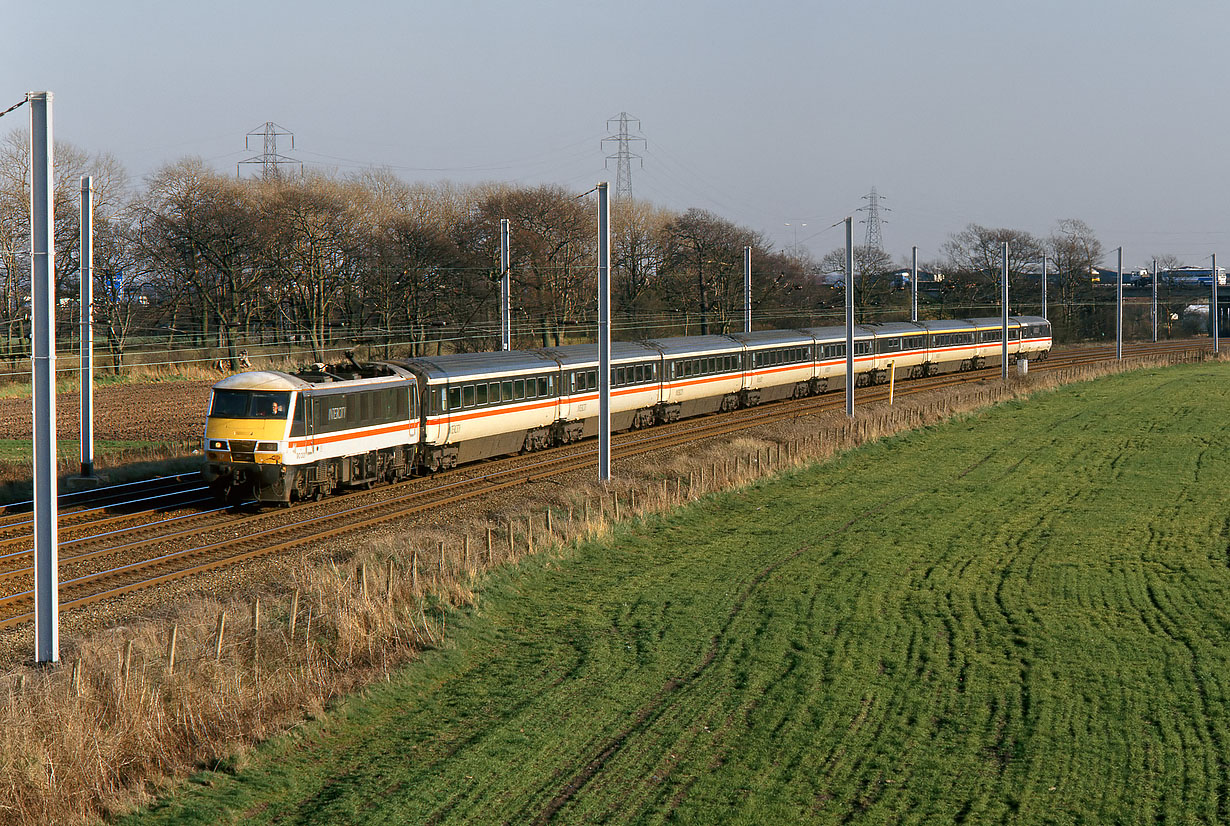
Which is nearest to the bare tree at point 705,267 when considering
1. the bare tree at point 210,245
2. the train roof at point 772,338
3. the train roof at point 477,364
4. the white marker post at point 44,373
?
the train roof at point 772,338

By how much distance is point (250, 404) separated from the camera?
25.6 metres

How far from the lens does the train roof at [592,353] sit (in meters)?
37.2

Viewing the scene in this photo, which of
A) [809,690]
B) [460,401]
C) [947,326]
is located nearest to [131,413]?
[460,401]

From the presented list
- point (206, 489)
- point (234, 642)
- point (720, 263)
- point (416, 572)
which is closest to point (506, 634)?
point (416, 572)

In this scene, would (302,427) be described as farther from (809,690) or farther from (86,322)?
(809,690)

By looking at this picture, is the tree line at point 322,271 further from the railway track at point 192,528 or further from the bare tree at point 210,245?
the railway track at point 192,528

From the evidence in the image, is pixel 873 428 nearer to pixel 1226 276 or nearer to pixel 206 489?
pixel 206 489

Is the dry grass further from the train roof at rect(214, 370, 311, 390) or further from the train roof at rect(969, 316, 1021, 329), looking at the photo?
the train roof at rect(969, 316, 1021, 329)

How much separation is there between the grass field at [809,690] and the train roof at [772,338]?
24.3 meters

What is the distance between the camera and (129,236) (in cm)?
6312

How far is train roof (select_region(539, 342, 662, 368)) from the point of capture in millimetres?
37188

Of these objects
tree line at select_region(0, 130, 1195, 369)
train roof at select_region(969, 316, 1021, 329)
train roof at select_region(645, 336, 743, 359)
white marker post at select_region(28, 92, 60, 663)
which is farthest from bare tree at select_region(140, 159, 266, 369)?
white marker post at select_region(28, 92, 60, 663)

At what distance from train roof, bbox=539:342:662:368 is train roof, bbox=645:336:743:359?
0.69m

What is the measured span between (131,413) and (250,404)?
21.9 meters
